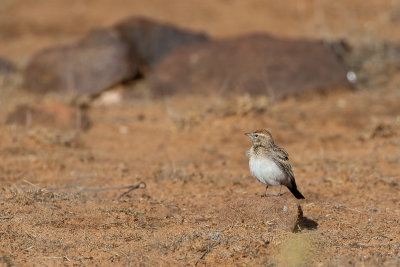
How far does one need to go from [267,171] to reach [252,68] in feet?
22.0

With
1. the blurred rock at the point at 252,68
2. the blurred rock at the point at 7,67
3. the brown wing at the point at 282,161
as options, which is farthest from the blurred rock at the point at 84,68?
the brown wing at the point at 282,161

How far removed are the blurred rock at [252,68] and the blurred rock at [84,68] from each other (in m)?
0.80

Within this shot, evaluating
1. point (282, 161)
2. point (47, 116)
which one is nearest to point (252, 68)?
point (47, 116)

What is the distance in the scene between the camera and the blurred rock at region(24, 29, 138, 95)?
1309cm

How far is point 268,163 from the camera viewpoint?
5.96 metres

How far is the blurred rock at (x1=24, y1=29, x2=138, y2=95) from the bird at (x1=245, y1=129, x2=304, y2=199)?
287 inches

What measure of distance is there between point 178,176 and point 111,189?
930 millimetres

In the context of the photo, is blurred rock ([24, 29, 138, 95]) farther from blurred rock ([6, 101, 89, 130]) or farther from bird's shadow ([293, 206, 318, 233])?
bird's shadow ([293, 206, 318, 233])

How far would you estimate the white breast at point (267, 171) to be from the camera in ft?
19.4

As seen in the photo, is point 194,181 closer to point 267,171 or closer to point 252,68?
point 267,171

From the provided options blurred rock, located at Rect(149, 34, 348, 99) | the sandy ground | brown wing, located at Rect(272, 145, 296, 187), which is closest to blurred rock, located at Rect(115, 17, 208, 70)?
blurred rock, located at Rect(149, 34, 348, 99)

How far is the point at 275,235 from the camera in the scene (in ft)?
17.3

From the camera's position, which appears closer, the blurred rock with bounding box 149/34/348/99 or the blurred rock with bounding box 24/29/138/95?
the blurred rock with bounding box 149/34/348/99

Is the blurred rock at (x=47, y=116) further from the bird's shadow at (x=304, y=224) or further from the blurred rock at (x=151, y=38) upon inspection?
the bird's shadow at (x=304, y=224)
